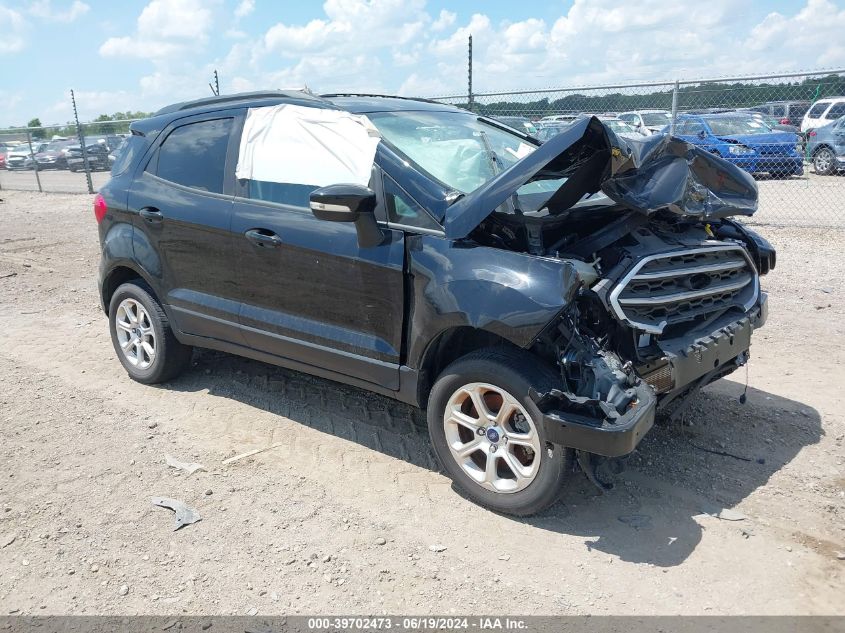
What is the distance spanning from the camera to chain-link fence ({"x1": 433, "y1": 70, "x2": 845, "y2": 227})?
11.0 meters

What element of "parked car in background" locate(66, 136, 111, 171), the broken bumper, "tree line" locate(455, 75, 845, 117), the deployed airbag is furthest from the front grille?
"parked car in background" locate(66, 136, 111, 171)

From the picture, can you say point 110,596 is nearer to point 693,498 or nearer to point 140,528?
point 140,528

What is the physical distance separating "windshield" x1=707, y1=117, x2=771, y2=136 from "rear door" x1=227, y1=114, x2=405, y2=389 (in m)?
13.9

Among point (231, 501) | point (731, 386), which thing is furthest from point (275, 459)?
point (731, 386)

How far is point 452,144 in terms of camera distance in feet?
14.4

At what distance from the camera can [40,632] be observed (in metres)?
2.91

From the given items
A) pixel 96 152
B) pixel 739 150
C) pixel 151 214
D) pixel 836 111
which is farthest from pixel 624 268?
pixel 96 152

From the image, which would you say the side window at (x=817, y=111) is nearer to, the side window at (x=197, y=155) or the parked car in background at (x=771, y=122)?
the parked car in background at (x=771, y=122)

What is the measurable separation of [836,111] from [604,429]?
1971 cm

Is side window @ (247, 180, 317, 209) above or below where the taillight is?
above

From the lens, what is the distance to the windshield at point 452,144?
13.2ft

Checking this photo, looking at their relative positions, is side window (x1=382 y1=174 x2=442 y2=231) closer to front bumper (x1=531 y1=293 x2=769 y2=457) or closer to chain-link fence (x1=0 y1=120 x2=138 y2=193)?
front bumper (x1=531 y1=293 x2=769 y2=457)

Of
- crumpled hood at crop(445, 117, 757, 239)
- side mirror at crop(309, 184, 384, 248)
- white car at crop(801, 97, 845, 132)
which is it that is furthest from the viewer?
white car at crop(801, 97, 845, 132)

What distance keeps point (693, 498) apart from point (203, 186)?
11.5ft
